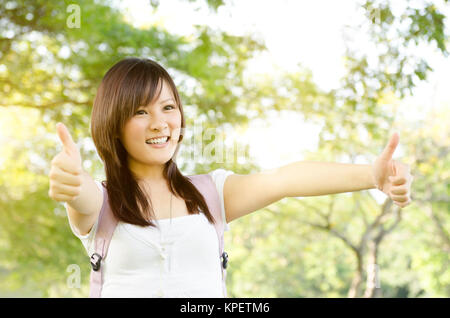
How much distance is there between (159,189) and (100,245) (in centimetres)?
20

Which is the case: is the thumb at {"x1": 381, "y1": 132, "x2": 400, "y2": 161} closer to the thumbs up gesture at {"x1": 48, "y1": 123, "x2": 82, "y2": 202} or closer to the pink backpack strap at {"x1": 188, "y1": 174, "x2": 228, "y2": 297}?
the pink backpack strap at {"x1": 188, "y1": 174, "x2": 228, "y2": 297}

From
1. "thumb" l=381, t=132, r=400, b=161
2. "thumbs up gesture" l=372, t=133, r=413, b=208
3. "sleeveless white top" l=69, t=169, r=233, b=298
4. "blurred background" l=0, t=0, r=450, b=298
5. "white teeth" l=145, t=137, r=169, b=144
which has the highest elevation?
"blurred background" l=0, t=0, r=450, b=298

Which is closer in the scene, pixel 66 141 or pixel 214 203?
pixel 66 141

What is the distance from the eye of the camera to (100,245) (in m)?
1.07

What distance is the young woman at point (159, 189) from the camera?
41.1 inches

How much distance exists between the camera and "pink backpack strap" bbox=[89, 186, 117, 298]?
106cm

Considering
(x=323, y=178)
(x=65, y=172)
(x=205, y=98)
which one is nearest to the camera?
(x=65, y=172)

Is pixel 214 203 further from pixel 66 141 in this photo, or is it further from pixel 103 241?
pixel 66 141

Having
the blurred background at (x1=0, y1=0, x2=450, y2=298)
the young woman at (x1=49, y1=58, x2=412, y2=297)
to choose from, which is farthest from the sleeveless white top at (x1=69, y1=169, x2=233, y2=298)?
A: the blurred background at (x1=0, y1=0, x2=450, y2=298)

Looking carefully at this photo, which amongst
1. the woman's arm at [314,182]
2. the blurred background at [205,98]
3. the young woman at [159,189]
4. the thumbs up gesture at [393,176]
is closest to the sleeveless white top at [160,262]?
the young woman at [159,189]

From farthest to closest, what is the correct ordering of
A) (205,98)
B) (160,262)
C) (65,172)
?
(205,98) < (160,262) < (65,172)

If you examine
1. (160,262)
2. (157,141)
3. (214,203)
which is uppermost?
(157,141)

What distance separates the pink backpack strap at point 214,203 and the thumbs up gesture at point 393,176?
35 cm

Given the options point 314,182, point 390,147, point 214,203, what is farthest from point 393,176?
point 214,203
